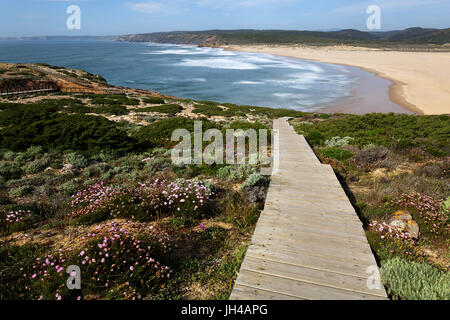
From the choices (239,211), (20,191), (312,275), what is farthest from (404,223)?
(20,191)

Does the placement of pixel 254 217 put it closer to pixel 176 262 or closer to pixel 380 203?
pixel 176 262

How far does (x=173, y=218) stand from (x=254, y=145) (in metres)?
7.31

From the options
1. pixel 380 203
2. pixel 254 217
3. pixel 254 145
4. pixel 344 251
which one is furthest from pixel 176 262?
pixel 254 145

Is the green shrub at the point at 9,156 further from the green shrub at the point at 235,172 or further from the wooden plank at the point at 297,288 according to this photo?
the wooden plank at the point at 297,288

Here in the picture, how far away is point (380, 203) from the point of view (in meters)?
6.02

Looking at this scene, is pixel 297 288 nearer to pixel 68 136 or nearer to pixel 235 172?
pixel 235 172

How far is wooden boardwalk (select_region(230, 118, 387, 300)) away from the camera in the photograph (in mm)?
3307


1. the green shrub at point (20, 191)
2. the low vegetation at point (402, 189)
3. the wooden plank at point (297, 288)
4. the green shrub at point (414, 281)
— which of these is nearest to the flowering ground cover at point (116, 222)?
the green shrub at point (20, 191)

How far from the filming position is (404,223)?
491 centimetres

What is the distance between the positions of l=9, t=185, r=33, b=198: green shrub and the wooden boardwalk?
725 cm

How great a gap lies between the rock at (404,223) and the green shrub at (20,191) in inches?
391

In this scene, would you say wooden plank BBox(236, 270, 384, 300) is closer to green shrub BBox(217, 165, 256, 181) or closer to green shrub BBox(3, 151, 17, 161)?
green shrub BBox(217, 165, 256, 181)
